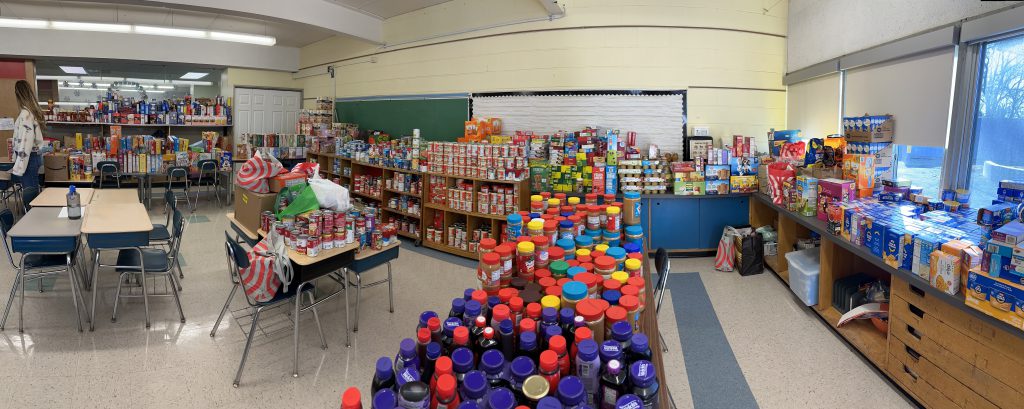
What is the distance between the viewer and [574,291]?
176 cm

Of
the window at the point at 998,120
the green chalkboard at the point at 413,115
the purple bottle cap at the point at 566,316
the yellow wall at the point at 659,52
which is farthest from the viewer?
the green chalkboard at the point at 413,115

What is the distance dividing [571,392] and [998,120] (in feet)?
14.6

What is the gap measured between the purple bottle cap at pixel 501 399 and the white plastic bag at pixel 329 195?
9.80 ft

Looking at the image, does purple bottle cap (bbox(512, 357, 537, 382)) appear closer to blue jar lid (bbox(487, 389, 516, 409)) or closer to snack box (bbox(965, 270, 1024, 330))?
blue jar lid (bbox(487, 389, 516, 409))

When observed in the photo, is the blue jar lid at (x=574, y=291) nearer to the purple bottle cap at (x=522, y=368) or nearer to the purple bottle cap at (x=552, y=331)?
the purple bottle cap at (x=552, y=331)

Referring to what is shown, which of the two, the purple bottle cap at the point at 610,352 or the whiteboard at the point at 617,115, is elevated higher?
the whiteboard at the point at 617,115

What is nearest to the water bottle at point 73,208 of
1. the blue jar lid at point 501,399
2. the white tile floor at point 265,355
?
the white tile floor at point 265,355

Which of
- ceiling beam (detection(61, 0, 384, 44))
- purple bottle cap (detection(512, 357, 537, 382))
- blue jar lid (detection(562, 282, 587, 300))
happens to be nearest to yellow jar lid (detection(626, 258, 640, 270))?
blue jar lid (detection(562, 282, 587, 300))

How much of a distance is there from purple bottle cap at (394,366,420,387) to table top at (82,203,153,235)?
11.6 feet

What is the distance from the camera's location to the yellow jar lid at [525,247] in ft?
7.10

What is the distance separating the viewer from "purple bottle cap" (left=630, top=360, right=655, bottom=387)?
131 centimetres

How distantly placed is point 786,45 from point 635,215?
15.9 feet

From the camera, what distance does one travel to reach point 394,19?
8422 millimetres

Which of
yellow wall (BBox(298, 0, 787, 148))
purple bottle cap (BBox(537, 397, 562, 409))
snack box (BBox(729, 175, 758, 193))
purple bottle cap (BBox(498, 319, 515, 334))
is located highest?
yellow wall (BBox(298, 0, 787, 148))
